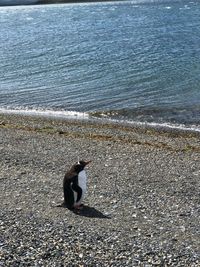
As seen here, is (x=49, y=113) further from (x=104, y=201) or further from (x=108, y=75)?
(x=104, y=201)

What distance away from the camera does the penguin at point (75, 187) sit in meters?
12.1

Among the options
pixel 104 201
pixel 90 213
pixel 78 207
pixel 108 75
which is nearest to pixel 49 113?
pixel 108 75

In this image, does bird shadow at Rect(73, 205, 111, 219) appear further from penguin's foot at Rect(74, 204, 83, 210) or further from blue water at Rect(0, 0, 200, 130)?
blue water at Rect(0, 0, 200, 130)

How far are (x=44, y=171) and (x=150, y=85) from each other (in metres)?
18.4

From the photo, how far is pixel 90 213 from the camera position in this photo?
12023 millimetres

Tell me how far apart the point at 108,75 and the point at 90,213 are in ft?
83.1

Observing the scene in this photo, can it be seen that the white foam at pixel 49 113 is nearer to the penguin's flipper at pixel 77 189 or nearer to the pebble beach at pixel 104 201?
the pebble beach at pixel 104 201

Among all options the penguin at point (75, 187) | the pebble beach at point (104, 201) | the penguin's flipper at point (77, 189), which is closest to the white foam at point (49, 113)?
the pebble beach at point (104, 201)

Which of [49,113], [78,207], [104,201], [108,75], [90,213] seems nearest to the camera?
[90,213]

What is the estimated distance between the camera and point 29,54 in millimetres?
49875

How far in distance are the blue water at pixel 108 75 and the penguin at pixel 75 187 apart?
11.7 meters

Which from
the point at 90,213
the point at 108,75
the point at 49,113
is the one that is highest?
the point at 90,213

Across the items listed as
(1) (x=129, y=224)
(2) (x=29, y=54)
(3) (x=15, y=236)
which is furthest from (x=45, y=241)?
(2) (x=29, y=54)

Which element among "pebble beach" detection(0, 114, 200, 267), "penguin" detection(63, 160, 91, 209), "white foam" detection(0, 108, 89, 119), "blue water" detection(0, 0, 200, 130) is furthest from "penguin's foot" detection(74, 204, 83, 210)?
"white foam" detection(0, 108, 89, 119)
